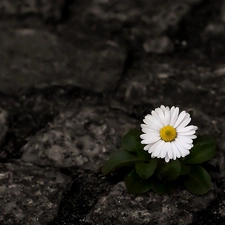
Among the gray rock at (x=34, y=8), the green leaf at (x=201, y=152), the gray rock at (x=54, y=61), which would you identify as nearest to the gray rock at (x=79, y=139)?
the gray rock at (x=54, y=61)

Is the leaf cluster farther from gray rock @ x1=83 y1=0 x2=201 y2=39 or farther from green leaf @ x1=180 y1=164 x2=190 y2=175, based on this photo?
gray rock @ x1=83 y1=0 x2=201 y2=39

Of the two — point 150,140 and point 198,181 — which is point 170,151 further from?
point 198,181

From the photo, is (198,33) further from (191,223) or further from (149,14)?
(191,223)

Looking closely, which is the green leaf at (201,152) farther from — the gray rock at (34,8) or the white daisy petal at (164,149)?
the gray rock at (34,8)

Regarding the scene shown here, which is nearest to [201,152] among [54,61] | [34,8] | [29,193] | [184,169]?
[184,169]

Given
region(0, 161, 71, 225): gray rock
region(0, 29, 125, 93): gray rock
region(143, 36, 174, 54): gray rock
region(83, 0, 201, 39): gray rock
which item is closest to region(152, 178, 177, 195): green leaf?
region(0, 161, 71, 225): gray rock

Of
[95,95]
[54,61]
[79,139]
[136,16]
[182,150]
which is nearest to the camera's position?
[182,150]

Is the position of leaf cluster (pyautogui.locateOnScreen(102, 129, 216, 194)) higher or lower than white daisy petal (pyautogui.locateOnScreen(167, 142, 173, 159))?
A: lower
